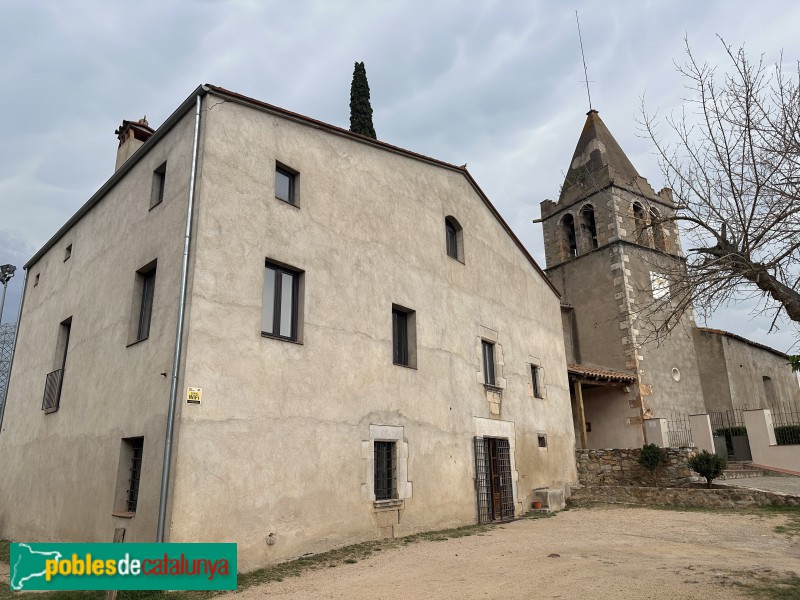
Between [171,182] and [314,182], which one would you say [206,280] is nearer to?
[171,182]

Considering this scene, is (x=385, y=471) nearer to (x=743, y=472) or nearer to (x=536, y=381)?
(x=536, y=381)

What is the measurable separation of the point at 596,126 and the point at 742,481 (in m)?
16.5

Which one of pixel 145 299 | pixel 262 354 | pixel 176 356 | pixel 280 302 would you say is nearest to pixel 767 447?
pixel 280 302

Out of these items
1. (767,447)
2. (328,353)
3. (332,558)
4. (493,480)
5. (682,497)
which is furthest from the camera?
(767,447)

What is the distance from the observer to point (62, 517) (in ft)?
31.0

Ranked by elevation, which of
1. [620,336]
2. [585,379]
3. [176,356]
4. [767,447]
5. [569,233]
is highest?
[569,233]

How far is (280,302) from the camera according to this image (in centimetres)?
899

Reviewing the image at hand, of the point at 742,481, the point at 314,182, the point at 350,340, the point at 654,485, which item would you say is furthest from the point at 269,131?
the point at 742,481

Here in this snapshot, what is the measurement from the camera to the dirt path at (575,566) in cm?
609

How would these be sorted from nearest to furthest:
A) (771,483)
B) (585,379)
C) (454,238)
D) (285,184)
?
(285,184) → (454,238) → (771,483) → (585,379)

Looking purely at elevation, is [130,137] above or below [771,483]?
above

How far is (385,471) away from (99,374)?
526 cm

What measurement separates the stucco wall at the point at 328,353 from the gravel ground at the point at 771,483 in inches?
192

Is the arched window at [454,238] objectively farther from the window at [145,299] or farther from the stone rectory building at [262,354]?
the window at [145,299]
